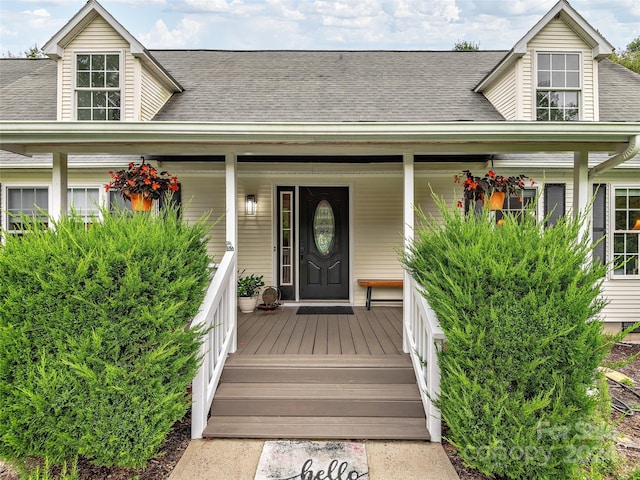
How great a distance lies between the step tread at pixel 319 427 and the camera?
105 inches

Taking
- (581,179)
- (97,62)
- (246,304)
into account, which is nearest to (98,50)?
(97,62)

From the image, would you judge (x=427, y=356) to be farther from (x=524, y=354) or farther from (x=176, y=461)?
(x=176, y=461)

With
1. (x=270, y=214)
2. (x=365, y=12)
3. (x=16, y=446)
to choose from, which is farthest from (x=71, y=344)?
(x=365, y=12)

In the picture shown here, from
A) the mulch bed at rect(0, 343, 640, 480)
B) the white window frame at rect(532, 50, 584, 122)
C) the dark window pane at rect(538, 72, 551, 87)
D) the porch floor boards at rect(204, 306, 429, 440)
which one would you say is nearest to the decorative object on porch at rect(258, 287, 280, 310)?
the porch floor boards at rect(204, 306, 429, 440)

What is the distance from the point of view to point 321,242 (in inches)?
232

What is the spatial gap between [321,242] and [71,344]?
4.05m

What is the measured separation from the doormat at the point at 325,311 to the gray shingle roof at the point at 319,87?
2763 mm

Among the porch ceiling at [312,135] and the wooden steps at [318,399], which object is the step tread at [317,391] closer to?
the wooden steps at [318,399]

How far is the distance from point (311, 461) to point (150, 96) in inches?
223

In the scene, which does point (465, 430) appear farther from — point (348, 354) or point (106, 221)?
point (106, 221)

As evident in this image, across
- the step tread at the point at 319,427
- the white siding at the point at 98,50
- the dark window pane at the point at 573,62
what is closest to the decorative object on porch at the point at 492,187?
the step tread at the point at 319,427

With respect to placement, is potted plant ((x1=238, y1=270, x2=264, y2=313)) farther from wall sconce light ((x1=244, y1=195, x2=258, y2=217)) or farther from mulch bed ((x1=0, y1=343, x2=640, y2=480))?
mulch bed ((x1=0, y1=343, x2=640, y2=480))

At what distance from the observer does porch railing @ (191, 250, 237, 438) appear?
106 inches

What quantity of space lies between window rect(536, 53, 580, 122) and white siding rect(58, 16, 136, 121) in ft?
20.7
